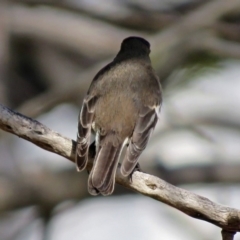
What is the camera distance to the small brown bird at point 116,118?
232 inches

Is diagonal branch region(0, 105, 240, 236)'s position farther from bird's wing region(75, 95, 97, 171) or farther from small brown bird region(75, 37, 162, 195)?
small brown bird region(75, 37, 162, 195)

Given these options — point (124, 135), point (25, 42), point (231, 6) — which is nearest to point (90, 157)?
point (124, 135)

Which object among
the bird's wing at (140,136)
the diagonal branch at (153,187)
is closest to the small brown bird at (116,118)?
the bird's wing at (140,136)

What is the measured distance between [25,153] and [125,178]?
6.07 meters

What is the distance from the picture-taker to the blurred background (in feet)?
29.5

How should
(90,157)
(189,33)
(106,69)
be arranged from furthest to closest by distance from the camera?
(189,33) < (106,69) < (90,157)

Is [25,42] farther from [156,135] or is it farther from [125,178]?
[125,178]

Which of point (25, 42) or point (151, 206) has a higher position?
point (25, 42)

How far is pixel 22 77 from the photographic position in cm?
1148

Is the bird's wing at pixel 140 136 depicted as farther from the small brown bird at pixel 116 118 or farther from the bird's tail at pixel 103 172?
the bird's tail at pixel 103 172

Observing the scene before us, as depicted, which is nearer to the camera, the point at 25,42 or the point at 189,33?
the point at 189,33

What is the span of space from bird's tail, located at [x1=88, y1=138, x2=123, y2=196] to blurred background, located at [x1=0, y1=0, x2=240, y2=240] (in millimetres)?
2365

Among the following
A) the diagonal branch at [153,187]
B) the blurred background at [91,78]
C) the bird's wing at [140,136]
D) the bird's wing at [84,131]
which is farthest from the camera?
Answer: the blurred background at [91,78]

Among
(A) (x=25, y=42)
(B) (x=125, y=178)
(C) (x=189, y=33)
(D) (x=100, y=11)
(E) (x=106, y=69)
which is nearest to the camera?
(B) (x=125, y=178)
